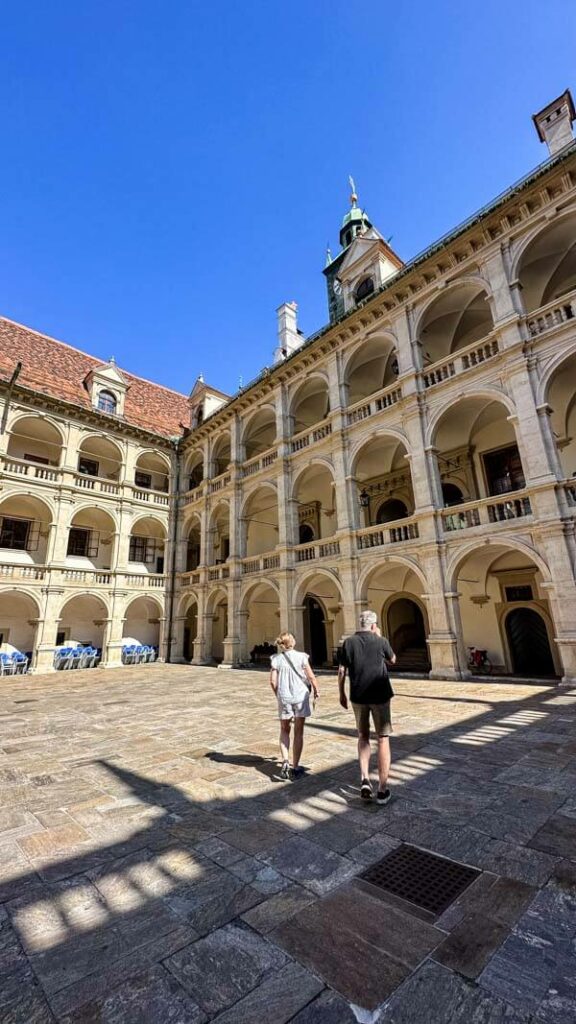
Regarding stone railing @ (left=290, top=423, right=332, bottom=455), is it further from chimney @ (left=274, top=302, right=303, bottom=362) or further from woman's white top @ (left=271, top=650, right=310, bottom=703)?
woman's white top @ (left=271, top=650, right=310, bottom=703)


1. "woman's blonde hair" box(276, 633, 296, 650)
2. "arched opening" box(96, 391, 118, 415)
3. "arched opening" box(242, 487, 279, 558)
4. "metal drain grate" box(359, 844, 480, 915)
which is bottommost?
"metal drain grate" box(359, 844, 480, 915)

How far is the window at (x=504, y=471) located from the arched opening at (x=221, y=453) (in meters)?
13.5

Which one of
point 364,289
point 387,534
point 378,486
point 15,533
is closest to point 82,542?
point 15,533

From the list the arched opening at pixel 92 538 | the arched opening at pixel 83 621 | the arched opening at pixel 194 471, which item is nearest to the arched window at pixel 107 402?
the arched opening at pixel 194 471

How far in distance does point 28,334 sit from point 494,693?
29874 millimetres

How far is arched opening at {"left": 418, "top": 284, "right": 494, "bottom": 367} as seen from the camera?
15562 mm

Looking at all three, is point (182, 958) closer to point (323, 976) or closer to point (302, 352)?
point (323, 976)

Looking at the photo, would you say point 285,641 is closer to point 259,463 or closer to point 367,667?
point 367,667

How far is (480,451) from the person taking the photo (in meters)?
16.4

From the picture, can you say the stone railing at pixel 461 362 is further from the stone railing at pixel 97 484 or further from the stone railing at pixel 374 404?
the stone railing at pixel 97 484

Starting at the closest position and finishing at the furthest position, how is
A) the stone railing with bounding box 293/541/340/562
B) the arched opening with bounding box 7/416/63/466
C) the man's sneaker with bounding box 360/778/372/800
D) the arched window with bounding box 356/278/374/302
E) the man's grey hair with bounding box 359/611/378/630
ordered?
the man's sneaker with bounding box 360/778/372/800
the man's grey hair with bounding box 359/611/378/630
the stone railing with bounding box 293/541/340/562
the arched window with bounding box 356/278/374/302
the arched opening with bounding box 7/416/63/466

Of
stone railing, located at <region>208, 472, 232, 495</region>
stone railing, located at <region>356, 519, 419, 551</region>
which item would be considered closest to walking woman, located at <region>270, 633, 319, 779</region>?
stone railing, located at <region>356, 519, 419, 551</region>

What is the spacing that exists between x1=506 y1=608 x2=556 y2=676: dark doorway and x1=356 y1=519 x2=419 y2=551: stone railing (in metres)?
4.81

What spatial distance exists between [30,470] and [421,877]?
75.1 feet
